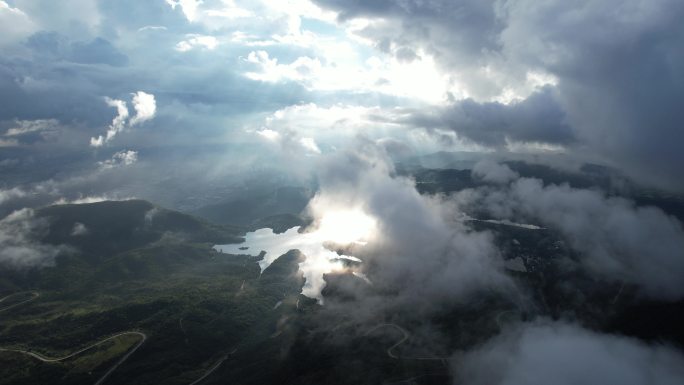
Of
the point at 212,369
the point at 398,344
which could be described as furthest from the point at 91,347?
the point at 398,344

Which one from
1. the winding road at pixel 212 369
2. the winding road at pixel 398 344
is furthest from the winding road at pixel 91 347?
the winding road at pixel 398 344

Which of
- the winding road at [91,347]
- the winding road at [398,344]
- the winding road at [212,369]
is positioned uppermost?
the winding road at [398,344]

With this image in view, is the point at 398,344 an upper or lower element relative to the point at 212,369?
upper

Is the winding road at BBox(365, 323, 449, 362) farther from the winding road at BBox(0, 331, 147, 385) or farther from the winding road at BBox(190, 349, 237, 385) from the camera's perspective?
the winding road at BBox(0, 331, 147, 385)

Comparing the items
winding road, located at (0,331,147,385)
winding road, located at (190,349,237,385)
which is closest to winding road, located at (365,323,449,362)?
winding road, located at (190,349,237,385)

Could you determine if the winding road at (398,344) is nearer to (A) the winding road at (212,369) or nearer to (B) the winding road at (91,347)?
(A) the winding road at (212,369)

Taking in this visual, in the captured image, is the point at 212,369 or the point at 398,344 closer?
the point at 212,369

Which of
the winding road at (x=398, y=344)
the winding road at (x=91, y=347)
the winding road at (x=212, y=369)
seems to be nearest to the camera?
the winding road at (x=212, y=369)

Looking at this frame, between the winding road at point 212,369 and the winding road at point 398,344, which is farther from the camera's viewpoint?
the winding road at point 398,344

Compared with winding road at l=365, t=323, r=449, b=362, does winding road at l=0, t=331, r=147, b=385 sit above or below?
below

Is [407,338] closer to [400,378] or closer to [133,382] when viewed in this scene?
[400,378]

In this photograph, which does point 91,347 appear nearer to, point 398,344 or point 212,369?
point 212,369
